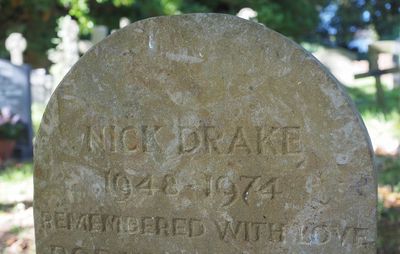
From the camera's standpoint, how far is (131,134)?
249cm

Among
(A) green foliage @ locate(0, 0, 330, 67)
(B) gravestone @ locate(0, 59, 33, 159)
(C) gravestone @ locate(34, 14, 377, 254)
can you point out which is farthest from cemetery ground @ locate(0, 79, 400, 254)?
(A) green foliage @ locate(0, 0, 330, 67)

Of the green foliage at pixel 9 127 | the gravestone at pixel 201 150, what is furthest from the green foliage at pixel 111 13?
the gravestone at pixel 201 150

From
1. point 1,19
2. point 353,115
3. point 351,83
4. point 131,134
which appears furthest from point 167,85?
point 1,19

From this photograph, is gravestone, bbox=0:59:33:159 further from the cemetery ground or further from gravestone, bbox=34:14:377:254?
gravestone, bbox=34:14:377:254

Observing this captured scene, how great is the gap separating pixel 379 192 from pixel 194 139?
2.72m

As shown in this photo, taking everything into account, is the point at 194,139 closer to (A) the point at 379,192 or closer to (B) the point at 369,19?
(A) the point at 379,192

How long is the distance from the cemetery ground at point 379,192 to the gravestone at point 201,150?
1249mm

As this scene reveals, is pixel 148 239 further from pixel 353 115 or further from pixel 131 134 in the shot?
pixel 353 115

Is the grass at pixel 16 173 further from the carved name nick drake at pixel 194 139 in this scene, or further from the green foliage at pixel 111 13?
the green foliage at pixel 111 13

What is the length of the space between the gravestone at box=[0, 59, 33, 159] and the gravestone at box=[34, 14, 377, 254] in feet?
19.1

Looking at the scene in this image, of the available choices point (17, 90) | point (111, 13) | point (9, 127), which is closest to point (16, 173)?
point (9, 127)

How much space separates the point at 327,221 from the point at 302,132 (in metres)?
0.36

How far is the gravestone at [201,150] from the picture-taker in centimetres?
226

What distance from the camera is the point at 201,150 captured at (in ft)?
7.93
